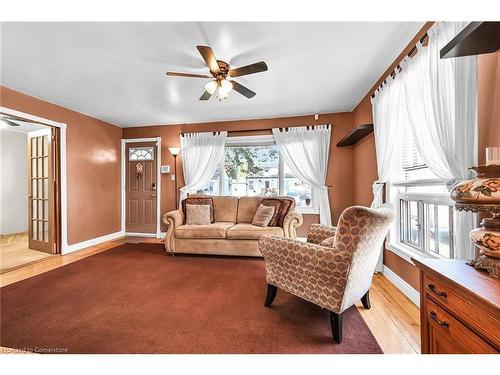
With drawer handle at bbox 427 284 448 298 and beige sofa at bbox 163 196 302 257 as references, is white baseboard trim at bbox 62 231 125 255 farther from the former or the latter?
drawer handle at bbox 427 284 448 298

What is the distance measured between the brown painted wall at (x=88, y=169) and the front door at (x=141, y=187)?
223 mm

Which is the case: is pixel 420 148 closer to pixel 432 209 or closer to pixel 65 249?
pixel 432 209

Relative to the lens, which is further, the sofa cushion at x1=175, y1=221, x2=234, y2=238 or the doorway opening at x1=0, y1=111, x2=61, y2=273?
the doorway opening at x1=0, y1=111, x2=61, y2=273

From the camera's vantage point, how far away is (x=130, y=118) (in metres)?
4.55

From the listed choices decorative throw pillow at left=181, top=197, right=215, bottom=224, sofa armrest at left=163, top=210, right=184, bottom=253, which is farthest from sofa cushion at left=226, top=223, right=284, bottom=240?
sofa armrest at left=163, top=210, right=184, bottom=253

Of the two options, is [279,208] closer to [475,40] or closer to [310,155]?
[310,155]

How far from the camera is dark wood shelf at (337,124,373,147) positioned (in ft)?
9.97

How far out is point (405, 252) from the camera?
7.52 ft

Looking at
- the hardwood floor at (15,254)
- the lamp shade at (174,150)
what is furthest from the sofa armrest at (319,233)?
the hardwood floor at (15,254)

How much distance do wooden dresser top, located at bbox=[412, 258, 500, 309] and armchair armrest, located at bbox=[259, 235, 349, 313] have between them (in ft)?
1.66

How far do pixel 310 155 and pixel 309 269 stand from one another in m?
3.00

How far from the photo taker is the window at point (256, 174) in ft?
14.9
